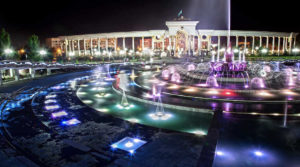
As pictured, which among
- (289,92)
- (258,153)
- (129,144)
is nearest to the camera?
(258,153)

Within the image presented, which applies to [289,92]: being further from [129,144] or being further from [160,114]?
[129,144]

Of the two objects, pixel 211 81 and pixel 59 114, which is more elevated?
pixel 211 81

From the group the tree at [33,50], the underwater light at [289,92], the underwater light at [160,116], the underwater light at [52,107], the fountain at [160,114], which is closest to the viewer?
the underwater light at [160,116]

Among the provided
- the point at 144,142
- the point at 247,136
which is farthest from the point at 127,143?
the point at 247,136

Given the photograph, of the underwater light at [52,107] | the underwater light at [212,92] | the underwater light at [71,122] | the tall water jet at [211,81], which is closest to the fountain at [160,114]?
the underwater light at [71,122]

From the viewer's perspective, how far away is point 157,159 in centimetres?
533

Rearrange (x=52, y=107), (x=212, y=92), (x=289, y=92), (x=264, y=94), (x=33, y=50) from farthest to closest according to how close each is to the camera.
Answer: (x=33, y=50), (x=212, y=92), (x=289, y=92), (x=264, y=94), (x=52, y=107)

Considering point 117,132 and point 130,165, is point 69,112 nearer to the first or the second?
point 117,132

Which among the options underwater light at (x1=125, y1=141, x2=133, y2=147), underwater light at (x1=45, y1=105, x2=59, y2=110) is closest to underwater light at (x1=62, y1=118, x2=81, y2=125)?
underwater light at (x1=45, y1=105, x2=59, y2=110)

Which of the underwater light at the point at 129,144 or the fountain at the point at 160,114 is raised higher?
the fountain at the point at 160,114

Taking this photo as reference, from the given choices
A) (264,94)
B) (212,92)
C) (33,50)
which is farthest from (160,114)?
(33,50)

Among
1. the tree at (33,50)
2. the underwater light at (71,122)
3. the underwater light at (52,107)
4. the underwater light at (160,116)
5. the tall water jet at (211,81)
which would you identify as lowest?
the underwater light at (71,122)

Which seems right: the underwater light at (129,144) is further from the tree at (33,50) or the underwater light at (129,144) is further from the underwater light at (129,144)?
the tree at (33,50)

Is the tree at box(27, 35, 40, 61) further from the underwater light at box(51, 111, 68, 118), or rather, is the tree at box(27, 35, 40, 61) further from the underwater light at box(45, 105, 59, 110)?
the underwater light at box(51, 111, 68, 118)
